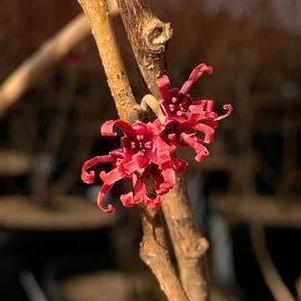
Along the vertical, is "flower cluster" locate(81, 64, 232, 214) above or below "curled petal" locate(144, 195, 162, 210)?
above

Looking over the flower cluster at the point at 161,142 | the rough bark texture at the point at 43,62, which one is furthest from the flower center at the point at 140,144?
the rough bark texture at the point at 43,62

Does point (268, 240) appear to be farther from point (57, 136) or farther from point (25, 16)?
point (25, 16)

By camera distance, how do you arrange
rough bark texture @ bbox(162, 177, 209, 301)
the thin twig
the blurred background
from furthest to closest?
the blurred background, the thin twig, rough bark texture @ bbox(162, 177, 209, 301)

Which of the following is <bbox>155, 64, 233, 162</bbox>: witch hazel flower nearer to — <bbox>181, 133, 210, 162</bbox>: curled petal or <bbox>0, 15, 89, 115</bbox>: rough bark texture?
<bbox>181, 133, 210, 162</bbox>: curled petal

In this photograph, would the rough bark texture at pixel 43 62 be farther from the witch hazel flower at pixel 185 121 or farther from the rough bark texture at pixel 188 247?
the witch hazel flower at pixel 185 121

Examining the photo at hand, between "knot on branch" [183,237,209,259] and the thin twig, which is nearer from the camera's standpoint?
"knot on branch" [183,237,209,259]

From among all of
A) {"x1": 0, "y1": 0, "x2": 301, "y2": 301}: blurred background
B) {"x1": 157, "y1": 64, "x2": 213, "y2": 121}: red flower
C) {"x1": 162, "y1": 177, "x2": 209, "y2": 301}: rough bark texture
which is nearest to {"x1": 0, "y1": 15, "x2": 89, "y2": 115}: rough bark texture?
{"x1": 162, "y1": 177, "x2": 209, "y2": 301}: rough bark texture

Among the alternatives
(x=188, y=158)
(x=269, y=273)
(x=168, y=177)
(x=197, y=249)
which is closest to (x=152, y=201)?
(x=168, y=177)

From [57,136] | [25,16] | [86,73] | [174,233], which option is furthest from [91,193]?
[174,233]
